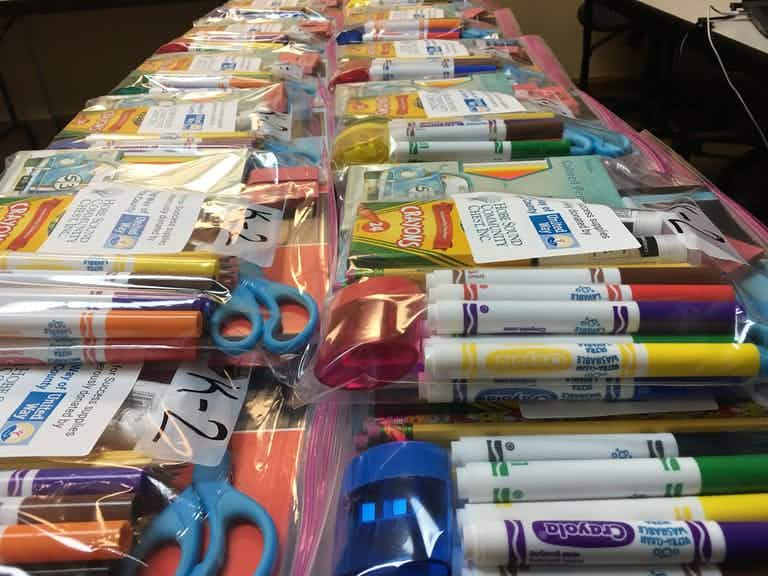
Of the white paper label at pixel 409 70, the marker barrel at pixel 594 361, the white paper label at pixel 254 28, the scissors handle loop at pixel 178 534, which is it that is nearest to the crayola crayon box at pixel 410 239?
the marker barrel at pixel 594 361

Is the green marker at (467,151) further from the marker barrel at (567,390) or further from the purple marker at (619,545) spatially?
the purple marker at (619,545)

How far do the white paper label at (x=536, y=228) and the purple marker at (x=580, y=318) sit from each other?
7 cm

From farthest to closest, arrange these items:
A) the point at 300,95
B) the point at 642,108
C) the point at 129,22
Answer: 1. the point at 129,22
2. the point at 642,108
3. the point at 300,95

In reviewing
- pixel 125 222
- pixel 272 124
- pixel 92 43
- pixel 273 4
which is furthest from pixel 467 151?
pixel 92 43

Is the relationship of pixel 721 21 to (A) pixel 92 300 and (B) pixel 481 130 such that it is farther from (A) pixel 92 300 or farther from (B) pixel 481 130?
(A) pixel 92 300

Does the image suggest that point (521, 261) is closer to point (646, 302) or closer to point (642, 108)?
point (646, 302)

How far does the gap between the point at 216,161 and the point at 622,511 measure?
547 mm

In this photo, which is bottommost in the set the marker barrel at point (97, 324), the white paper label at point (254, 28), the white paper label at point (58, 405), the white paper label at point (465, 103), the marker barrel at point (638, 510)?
the white paper label at point (58, 405)

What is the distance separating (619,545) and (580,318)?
15cm

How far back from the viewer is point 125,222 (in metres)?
0.57

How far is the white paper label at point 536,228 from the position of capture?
19.7 inches

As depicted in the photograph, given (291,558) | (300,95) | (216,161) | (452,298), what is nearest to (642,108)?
(300,95)

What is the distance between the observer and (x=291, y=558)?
39 cm

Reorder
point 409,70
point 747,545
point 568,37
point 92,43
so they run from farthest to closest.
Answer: point 568,37 < point 92,43 < point 409,70 < point 747,545
